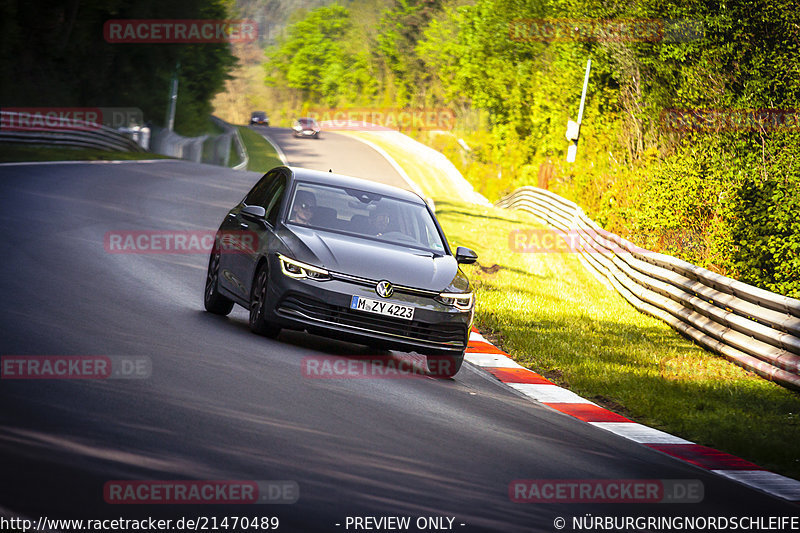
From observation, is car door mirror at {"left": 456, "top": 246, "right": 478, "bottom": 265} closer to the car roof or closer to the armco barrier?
the car roof

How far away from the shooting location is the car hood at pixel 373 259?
946cm

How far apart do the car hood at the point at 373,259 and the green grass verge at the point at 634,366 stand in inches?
77.3

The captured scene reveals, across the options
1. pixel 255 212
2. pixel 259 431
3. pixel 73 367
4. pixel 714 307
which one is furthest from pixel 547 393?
pixel 73 367

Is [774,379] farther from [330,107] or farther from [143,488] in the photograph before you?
[330,107]

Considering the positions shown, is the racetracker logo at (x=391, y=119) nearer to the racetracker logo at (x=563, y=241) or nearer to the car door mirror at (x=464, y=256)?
the racetracker logo at (x=563, y=241)

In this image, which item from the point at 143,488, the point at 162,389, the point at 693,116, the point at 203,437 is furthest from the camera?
the point at 693,116

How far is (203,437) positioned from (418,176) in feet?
192

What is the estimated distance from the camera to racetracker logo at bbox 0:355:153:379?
6.87 m

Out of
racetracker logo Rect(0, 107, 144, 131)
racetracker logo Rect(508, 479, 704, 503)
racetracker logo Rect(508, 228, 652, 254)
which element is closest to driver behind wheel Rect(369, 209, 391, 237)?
racetracker logo Rect(508, 479, 704, 503)

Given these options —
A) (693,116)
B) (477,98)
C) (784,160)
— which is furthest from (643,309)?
(477,98)

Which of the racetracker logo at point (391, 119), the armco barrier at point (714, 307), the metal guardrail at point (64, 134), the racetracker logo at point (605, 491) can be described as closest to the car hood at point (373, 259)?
the racetracker logo at point (605, 491)

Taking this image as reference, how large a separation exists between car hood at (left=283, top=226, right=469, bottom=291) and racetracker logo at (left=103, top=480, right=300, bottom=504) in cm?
428

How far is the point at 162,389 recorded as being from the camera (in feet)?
23.0

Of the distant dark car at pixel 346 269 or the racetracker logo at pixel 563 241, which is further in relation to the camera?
the racetracker logo at pixel 563 241
